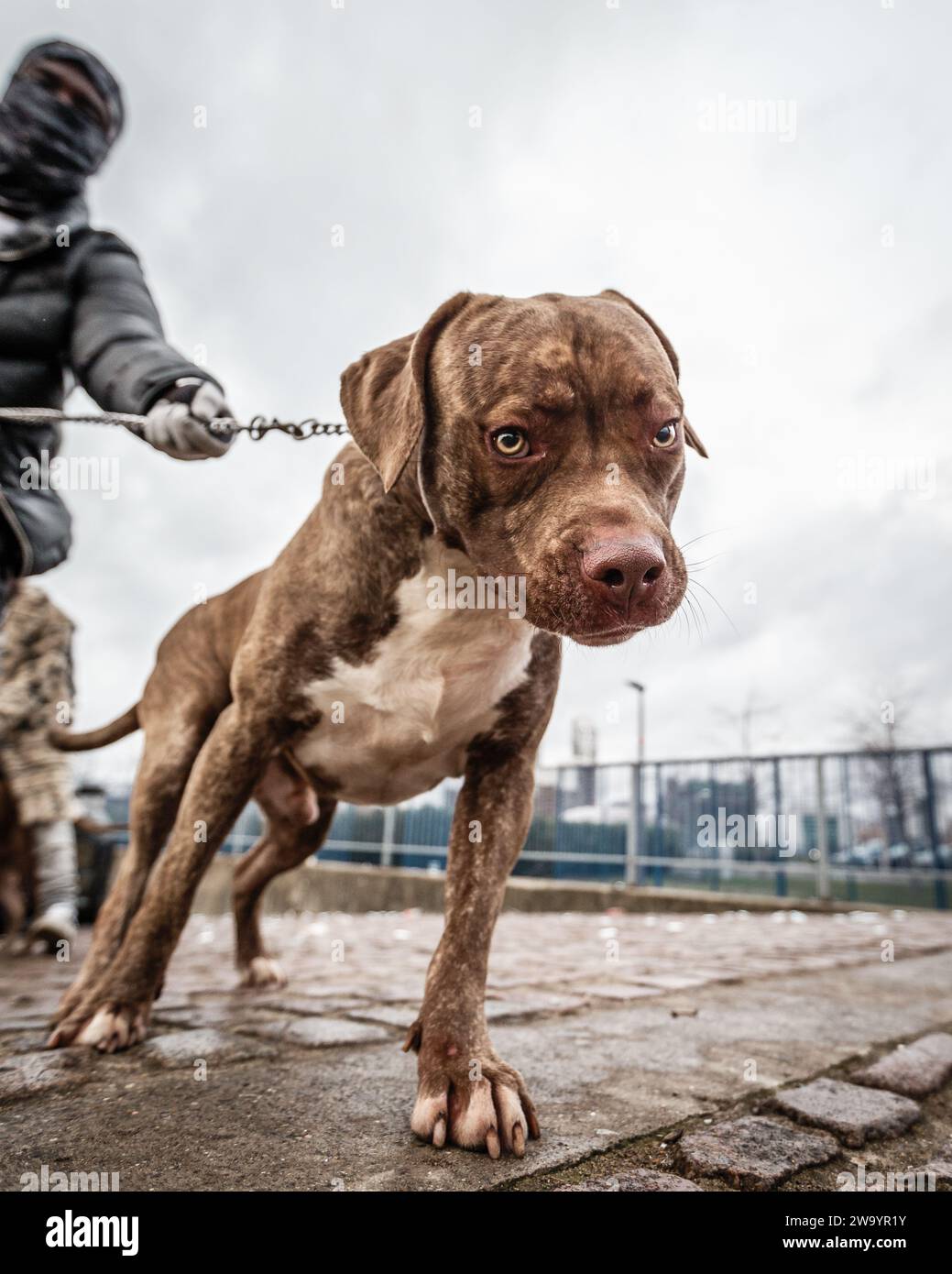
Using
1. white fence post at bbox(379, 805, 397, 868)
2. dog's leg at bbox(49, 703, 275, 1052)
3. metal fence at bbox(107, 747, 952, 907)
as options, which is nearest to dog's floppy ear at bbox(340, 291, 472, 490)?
dog's leg at bbox(49, 703, 275, 1052)

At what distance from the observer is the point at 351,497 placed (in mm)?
2592

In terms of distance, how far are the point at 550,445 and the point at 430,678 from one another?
0.73 m

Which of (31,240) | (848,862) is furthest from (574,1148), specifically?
(848,862)

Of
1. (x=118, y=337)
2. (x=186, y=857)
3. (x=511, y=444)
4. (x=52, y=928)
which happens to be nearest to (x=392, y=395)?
(x=511, y=444)

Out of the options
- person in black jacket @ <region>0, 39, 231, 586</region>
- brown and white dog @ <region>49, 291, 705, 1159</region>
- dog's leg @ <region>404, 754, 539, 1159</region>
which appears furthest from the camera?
person in black jacket @ <region>0, 39, 231, 586</region>

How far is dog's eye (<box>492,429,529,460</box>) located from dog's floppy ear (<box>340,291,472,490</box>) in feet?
0.72

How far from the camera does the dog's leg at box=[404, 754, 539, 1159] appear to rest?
1780mm

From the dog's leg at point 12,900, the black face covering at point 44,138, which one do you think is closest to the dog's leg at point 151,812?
the black face covering at point 44,138

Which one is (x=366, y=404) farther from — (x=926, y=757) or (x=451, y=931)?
(x=926, y=757)

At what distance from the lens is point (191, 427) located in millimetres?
2652

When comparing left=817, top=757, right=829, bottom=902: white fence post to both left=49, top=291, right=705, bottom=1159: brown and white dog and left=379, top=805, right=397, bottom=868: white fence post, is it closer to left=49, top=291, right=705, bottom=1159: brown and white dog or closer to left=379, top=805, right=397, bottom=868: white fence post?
left=379, top=805, right=397, bottom=868: white fence post

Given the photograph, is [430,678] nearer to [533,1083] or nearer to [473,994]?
[473,994]

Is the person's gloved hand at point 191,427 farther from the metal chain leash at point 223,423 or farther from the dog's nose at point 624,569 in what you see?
the dog's nose at point 624,569

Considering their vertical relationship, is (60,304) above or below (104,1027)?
above
